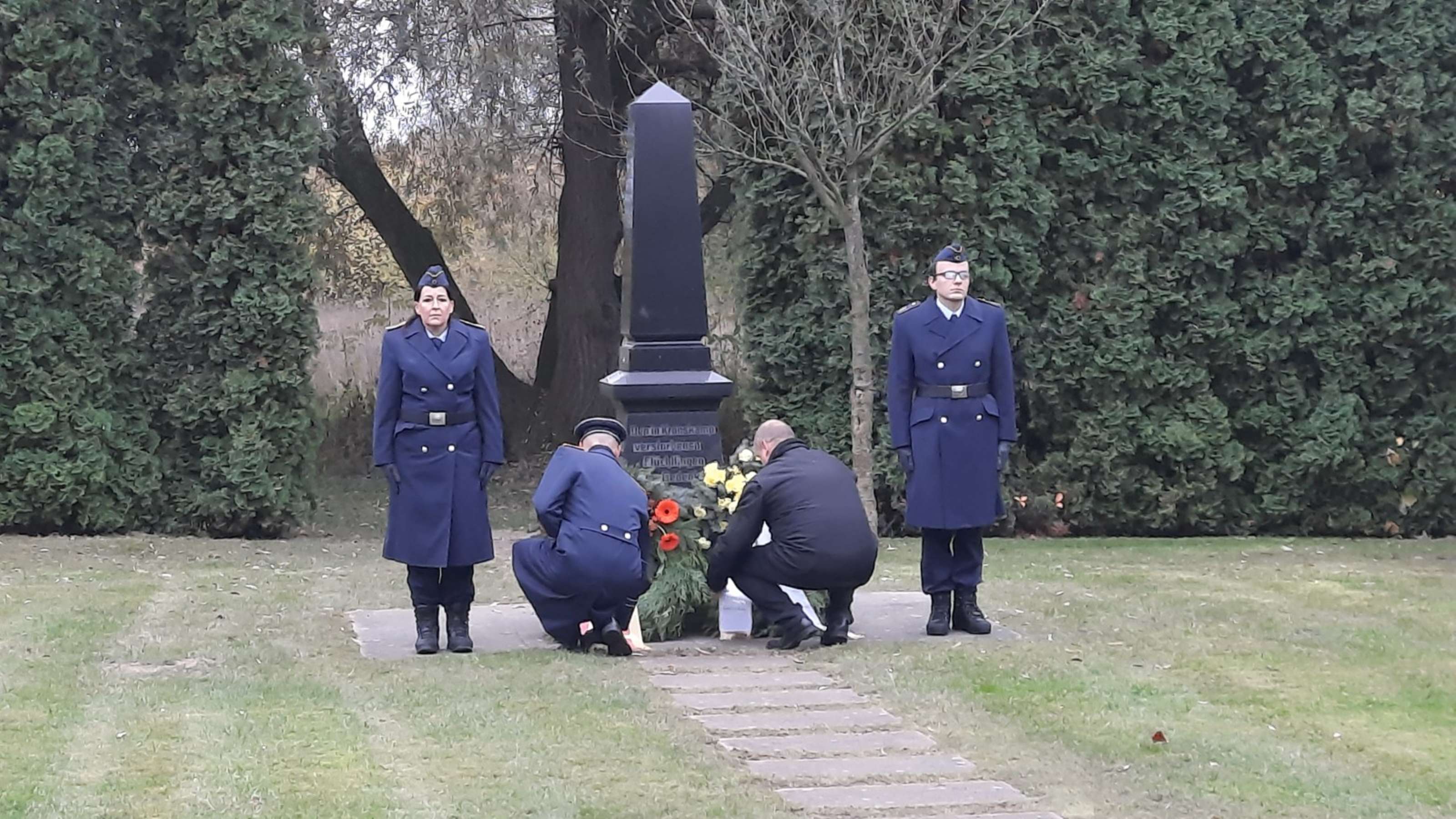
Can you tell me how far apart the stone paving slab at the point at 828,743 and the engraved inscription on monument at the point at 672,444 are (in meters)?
2.60

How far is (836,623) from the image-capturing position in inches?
304

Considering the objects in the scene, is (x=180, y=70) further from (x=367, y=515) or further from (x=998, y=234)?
(x=998, y=234)

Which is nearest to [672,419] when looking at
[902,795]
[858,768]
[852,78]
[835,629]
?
[835,629]

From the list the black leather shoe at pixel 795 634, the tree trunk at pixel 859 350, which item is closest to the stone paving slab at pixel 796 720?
the black leather shoe at pixel 795 634

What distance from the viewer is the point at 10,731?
6.05 meters

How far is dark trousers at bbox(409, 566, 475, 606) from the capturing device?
7609mm

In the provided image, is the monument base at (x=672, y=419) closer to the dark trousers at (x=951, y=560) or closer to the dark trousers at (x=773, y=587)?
the dark trousers at (x=773, y=587)

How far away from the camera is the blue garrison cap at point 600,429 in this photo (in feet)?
24.9

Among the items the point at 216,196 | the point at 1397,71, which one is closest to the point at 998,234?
the point at 1397,71

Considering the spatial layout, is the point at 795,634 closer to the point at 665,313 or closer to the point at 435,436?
the point at 435,436

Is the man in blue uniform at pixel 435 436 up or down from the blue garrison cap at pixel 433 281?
down

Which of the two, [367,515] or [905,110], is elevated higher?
[905,110]

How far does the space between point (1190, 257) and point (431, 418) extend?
669 cm

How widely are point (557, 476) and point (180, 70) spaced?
6.27m
